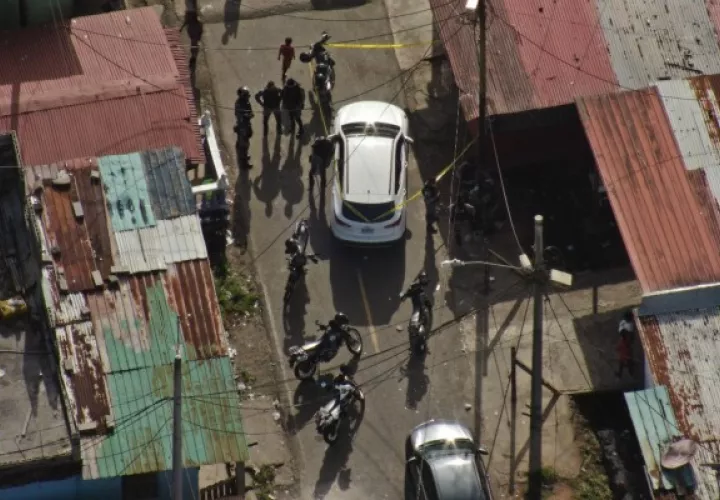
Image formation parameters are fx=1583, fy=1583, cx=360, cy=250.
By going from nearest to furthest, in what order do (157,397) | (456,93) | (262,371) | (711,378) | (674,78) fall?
(157,397) → (711,378) → (262,371) → (674,78) → (456,93)

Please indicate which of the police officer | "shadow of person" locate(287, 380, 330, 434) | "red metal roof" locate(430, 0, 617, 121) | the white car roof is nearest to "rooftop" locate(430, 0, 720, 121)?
"red metal roof" locate(430, 0, 617, 121)

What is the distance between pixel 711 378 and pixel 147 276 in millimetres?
11281

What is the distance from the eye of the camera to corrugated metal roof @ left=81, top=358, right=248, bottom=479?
28891mm

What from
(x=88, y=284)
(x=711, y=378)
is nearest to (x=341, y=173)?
(x=88, y=284)

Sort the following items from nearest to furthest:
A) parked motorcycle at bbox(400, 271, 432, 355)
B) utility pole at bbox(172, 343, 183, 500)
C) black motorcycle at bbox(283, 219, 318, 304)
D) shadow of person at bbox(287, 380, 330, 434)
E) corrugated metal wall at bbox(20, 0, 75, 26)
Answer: utility pole at bbox(172, 343, 183, 500), shadow of person at bbox(287, 380, 330, 434), parked motorcycle at bbox(400, 271, 432, 355), black motorcycle at bbox(283, 219, 318, 304), corrugated metal wall at bbox(20, 0, 75, 26)

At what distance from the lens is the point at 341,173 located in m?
35.2

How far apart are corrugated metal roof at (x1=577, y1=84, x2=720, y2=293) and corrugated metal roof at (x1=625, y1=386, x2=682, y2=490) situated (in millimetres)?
2404

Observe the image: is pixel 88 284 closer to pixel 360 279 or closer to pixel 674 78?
pixel 360 279

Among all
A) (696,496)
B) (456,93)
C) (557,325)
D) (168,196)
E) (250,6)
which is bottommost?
(696,496)

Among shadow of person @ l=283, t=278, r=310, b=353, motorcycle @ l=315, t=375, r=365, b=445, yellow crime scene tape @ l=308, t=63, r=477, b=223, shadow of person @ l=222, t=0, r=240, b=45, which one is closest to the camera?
motorcycle @ l=315, t=375, r=365, b=445

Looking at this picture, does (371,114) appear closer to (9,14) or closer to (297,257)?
(297,257)

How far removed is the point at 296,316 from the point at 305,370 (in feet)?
6.17

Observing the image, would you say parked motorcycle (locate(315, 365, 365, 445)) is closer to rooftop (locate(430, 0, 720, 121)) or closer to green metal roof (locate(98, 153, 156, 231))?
green metal roof (locate(98, 153, 156, 231))

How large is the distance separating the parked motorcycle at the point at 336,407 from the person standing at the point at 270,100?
7480 mm
